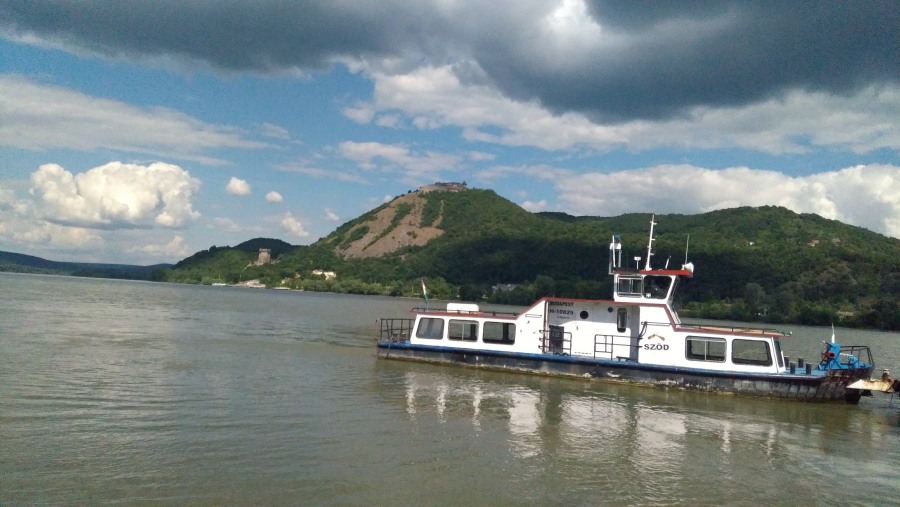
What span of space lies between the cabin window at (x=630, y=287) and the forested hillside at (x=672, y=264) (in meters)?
49.0

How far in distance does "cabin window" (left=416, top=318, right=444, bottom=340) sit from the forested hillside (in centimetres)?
4967

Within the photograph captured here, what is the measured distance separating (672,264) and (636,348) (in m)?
85.3

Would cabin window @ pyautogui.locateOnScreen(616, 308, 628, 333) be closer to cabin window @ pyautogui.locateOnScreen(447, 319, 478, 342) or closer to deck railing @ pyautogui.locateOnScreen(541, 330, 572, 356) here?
deck railing @ pyautogui.locateOnScreen(541, 330, 572, 356)

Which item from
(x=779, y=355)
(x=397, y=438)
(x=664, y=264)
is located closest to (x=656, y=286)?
(x=779, y=355)

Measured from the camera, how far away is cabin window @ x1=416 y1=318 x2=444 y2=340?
27.4 m

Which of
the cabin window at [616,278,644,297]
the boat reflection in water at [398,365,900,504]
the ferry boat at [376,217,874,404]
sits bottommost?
the boat reflection in water at [398,365,900,504]

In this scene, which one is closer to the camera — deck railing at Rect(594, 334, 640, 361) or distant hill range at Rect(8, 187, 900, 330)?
deck railing at Rect(594, 334, 640, 361)

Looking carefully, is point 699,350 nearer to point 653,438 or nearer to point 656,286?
point 656,286

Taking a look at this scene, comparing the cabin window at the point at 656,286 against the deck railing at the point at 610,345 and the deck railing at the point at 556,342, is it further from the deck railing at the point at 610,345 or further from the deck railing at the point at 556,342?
the deck railing at the point at 556,342

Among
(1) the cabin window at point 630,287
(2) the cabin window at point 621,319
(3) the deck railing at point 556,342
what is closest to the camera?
(1) the cabin window at point 630,287

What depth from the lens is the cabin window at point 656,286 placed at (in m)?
23.5

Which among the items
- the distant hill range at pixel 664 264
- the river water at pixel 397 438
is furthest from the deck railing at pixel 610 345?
the distant hill range at pixel 664 264

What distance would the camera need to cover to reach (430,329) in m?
27.7

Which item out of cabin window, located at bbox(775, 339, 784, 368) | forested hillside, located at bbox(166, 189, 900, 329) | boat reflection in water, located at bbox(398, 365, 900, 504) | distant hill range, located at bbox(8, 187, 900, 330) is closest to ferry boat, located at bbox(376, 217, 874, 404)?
cabin window, located at bbox(775, 339, 784, 368)
